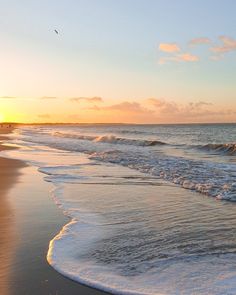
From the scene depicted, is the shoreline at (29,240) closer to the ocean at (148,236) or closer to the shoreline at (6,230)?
the shoreline at (6,230)

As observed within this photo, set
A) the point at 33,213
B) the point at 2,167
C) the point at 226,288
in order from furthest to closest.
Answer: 1. the point at 2,167
2. the point at 33,213
3. the point at 226,288

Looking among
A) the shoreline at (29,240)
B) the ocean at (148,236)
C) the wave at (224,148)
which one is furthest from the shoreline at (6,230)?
the wave at (224,148)

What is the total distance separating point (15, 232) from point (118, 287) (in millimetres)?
2687

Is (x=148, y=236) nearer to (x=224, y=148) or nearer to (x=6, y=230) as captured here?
(x=6, y=230)

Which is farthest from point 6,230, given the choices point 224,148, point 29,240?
point 224,148

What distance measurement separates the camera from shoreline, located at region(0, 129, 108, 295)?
15.3ft

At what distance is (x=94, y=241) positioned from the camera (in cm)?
658

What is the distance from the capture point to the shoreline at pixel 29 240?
4668 millimetres

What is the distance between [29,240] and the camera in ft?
21.1

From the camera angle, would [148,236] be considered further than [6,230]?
No

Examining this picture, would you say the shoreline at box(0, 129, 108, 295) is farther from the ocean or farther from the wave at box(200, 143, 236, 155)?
the wave at box(200, 143, 236, 155)

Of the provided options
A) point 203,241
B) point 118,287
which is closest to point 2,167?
point 203,241

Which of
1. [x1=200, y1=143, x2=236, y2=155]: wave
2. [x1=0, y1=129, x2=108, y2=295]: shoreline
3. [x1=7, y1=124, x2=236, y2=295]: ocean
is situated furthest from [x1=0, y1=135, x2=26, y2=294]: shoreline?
[x1=200, y1=143, x2=236, y2=155]: wave

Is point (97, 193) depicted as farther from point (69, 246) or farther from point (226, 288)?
point (226, 288)
